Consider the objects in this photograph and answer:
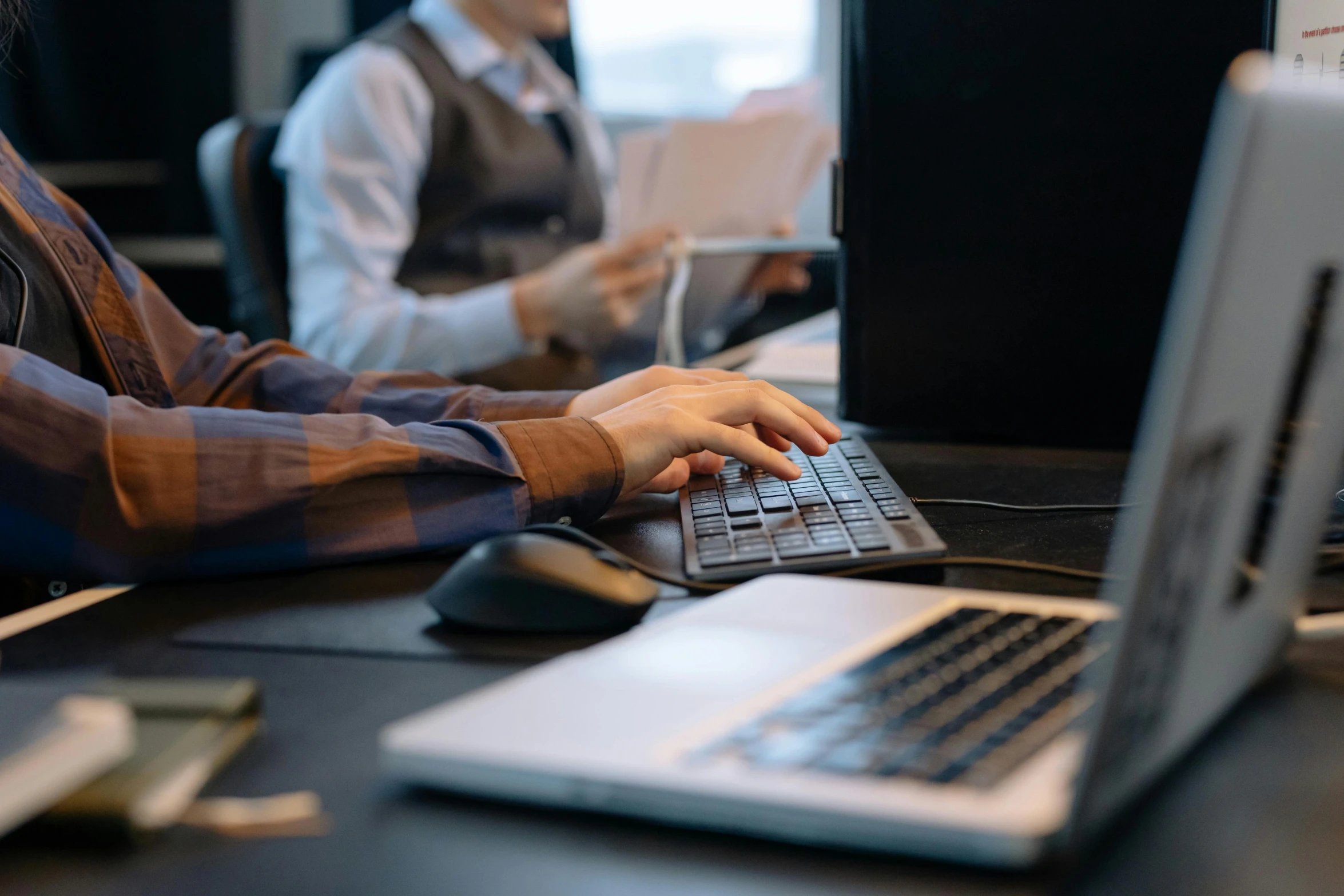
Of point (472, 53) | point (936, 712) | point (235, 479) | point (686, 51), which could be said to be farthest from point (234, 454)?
point (686, 51)

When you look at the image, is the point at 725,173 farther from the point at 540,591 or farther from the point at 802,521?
the point at 540,591

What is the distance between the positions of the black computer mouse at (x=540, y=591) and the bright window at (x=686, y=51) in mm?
2364

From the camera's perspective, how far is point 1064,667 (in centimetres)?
41

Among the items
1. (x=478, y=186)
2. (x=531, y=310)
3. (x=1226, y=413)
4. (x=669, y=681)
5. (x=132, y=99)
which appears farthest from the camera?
(x=132, y=99)

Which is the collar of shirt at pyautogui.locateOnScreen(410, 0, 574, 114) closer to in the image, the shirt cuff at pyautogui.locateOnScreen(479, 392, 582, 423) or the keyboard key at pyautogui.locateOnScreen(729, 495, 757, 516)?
the shirt cuff at pyautogui.locateOnScreen(479, 392, 582, 423)

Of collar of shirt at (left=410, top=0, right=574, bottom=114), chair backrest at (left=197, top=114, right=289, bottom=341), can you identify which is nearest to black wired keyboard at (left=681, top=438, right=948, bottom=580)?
chair backrest at (left=197, top=114, right=289, bottom=341)


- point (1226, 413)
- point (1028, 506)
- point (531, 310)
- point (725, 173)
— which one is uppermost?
point (1226, 413)

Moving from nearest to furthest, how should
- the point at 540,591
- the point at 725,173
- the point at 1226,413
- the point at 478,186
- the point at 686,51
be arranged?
the point at 1226,413
the point at 540,591
the point at 725,173
the point at 478,186
the point at 686,51

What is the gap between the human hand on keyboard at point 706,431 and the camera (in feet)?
2.32

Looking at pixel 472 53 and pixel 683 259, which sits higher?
pixel 472 53

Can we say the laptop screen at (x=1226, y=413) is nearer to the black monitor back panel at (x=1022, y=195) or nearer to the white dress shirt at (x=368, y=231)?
the black monitor back panel at (x=1022, y=195)

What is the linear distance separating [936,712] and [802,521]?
0.98 feet

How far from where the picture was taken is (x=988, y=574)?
1.97 ft

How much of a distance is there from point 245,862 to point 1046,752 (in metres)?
0.24
